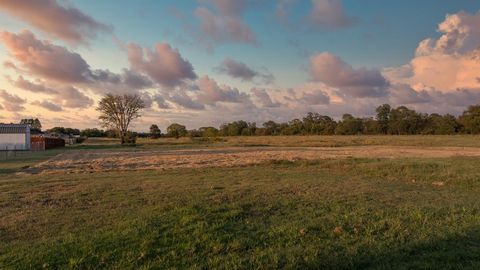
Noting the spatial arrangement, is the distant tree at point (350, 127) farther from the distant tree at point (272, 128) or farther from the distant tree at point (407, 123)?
the distant tree at point (272, 128)

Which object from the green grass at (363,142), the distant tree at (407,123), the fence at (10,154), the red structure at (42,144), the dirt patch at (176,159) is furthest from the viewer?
the distant tree at (407,123)

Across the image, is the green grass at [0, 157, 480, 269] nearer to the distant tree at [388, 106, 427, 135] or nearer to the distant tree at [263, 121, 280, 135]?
the distant tree at [388, 106, 427, 135]

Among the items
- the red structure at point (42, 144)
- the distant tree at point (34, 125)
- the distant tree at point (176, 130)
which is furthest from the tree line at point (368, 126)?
the red structure at point (42, 144)

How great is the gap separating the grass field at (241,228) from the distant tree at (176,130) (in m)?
127

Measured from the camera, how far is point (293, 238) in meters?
7.29

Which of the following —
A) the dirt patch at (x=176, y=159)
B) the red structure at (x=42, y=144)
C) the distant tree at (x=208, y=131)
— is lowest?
the dirt patch at (x=176, y=159)

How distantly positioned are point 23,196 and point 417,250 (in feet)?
39.4

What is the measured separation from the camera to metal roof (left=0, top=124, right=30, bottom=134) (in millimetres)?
67188

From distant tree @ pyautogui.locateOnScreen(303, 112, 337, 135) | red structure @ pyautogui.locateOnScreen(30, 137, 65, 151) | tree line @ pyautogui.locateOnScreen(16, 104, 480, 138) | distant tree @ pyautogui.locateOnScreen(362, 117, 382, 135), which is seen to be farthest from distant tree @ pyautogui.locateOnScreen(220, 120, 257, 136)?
red structure @ pyautogui.locateOnScreen(30, 137, 65, 151)

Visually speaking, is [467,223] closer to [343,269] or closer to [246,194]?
[343,269]

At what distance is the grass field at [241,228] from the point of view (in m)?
6.12

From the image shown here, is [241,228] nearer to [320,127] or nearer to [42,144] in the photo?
[42,144]

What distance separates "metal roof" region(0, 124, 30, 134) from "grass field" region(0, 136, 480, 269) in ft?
199

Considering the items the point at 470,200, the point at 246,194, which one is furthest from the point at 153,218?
the point at 470,200
